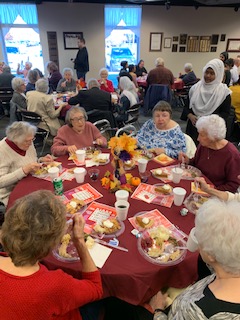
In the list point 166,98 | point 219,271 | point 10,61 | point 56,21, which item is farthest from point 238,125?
point 10,61

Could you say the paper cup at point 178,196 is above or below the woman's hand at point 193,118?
below

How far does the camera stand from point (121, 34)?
8.45 metres

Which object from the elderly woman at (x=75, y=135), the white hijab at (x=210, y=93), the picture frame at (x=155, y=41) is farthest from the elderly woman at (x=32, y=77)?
the picture frame at (x=155, y=41)

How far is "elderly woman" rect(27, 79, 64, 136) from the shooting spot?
13.1 feet

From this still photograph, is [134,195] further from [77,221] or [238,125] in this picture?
[238,125]

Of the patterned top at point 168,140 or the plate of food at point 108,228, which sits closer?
the plate of food at point 108,228

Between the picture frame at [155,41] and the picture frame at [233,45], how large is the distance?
2.71m

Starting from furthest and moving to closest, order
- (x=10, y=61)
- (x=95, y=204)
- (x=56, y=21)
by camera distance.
Result: (x=10, y=61) < (x=56, y=21) < (x=95, y=204)

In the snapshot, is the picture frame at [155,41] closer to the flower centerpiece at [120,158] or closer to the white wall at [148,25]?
the white wall at [148,25]

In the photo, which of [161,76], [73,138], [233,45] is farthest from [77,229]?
[233,45]

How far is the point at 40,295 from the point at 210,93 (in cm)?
309

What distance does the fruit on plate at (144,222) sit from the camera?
4.79ft

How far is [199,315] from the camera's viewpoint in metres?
0.90

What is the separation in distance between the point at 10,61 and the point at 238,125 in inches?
298
